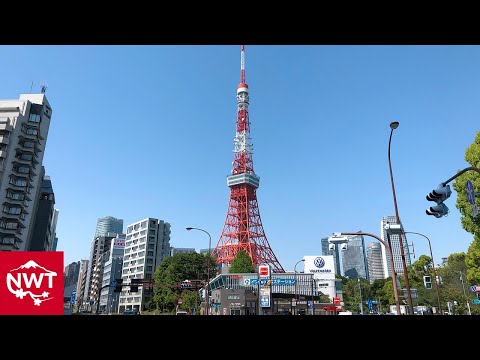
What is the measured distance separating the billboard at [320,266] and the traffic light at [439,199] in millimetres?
78084

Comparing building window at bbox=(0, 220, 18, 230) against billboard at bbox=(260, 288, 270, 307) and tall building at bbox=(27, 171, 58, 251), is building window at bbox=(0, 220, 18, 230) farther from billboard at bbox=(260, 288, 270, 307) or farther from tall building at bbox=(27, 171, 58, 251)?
billboard at bbox=(260, 288, 270, 307)

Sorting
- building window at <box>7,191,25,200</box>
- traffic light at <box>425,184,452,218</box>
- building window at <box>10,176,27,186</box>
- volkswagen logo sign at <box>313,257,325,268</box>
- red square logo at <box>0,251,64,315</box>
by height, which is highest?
building window at <box>10,176,27,186</box>

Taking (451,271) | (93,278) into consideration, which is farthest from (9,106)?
(93,278)

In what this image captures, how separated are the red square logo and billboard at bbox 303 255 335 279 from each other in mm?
81709

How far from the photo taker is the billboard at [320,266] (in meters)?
84.3

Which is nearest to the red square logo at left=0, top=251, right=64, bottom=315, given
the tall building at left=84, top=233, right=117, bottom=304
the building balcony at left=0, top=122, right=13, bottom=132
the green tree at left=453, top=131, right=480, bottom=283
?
the green tree at left=453, top=131, right=480, bottom=283

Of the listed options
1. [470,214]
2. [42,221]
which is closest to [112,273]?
[42,221]

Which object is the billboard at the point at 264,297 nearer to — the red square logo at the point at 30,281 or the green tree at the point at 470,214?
the green tree at the point at 470,214

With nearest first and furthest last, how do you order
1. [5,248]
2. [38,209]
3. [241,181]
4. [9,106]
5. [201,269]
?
[5,248] < [9,106] < [38,209] < [201,269] < [241,181]

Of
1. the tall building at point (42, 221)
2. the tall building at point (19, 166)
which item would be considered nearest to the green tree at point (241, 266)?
the tall building at point (42, 221)

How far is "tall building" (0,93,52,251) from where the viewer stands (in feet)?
164
